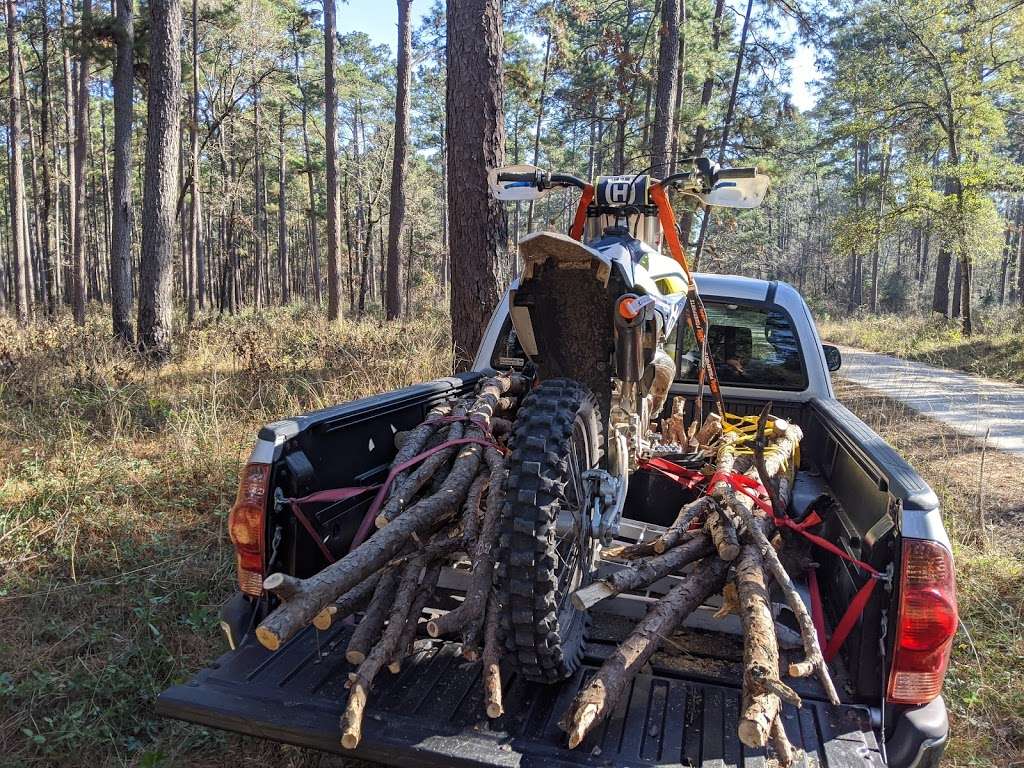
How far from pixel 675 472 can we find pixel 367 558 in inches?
72.5

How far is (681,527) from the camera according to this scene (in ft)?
8.86

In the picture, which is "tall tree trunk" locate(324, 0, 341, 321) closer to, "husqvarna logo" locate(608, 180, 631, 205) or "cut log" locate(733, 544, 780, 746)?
"husqvarna logo" locate(608, 180, 631, 205)

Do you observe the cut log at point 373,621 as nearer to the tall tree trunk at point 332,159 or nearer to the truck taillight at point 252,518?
the truck taillight at point 252,518

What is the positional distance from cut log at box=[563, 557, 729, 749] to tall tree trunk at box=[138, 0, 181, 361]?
28.3 feet

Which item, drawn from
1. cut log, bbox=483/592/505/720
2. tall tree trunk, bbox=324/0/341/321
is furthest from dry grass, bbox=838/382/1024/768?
tall tree trunk, bbox=324/0/341/321

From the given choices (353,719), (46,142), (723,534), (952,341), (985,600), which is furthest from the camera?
(46,142)

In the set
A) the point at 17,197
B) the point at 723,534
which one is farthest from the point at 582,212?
the point at 17,197

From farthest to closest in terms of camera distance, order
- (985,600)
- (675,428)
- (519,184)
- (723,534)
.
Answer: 1. (675,428)
2. (985,600)
3. (519,184)
4. (723,534)

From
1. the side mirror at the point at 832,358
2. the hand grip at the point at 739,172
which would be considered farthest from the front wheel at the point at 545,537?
the side mirror at the point at 832,358


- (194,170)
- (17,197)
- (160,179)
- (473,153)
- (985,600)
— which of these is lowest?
(985,600)

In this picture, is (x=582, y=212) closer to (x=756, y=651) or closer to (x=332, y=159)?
(x=756, y=651)

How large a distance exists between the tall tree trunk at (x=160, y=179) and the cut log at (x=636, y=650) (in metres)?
8.63

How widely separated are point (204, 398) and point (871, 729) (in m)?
6.75

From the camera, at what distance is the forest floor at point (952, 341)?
14.8 metres
